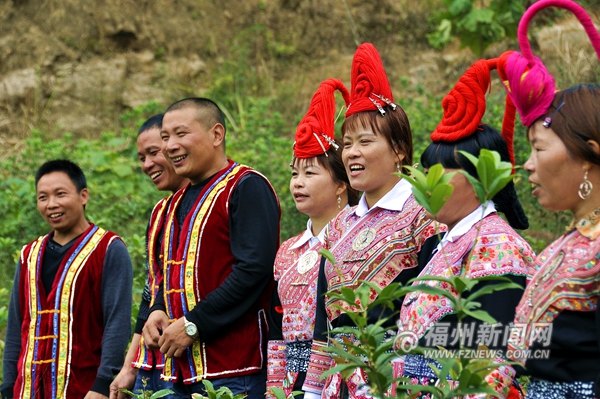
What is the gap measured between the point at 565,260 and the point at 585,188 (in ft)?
0.69

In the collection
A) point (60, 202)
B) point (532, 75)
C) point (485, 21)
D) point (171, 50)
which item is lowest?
point (60, 202)

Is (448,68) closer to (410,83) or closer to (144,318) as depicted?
(410,83)

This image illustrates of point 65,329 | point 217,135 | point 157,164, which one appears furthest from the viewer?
point 157,164

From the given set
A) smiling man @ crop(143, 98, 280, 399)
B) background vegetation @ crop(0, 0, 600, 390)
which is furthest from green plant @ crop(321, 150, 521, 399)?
background vegetation @ crop(0, 0, 600, 390)

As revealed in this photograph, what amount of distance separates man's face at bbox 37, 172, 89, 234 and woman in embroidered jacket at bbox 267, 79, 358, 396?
4.48 ft

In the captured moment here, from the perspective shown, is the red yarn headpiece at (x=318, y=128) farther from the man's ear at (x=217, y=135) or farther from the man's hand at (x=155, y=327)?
the man's hand at (x=155, y=327)

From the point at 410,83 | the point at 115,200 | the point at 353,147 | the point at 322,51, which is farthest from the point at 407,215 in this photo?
the point at 322,51

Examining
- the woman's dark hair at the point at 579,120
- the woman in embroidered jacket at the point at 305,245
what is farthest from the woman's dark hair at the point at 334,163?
the woman's dark hair at the point at 579,120

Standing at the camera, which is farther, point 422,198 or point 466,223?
point 466,223

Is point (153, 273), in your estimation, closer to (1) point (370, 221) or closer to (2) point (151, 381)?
(2) point (151, 381)

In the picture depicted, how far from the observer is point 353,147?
3.34 meters

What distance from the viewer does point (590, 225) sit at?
2309mm

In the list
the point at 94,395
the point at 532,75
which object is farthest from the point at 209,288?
the point at 532,75

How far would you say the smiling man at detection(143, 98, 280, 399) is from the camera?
3656 millimetres
